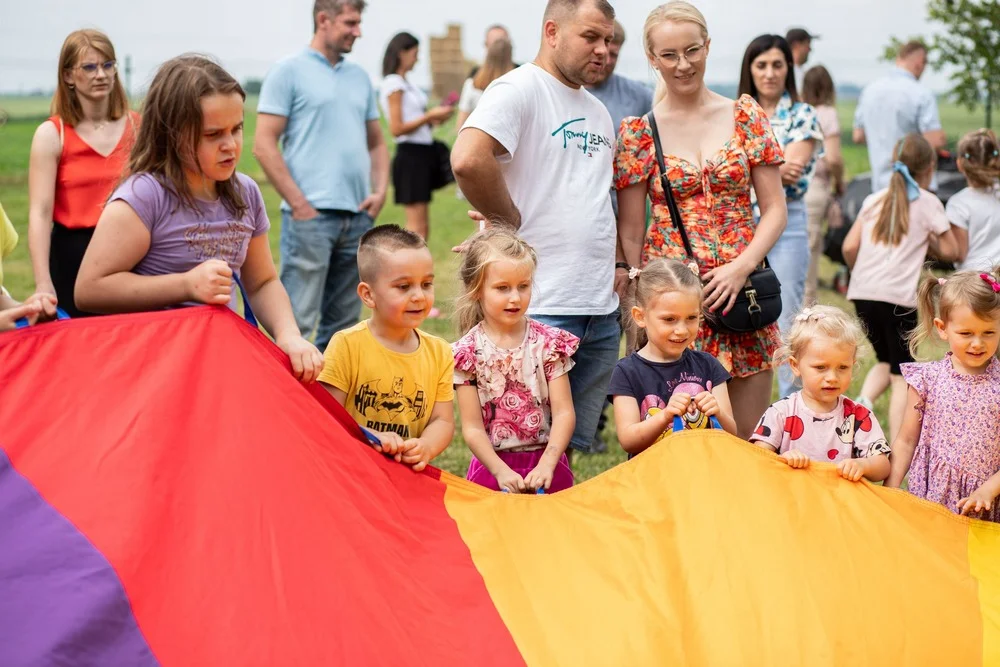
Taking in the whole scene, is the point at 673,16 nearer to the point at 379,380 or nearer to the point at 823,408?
the point at 823,408

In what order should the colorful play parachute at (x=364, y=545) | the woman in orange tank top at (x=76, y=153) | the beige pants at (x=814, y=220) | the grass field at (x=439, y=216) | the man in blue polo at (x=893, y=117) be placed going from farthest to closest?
1. the man in blue polo at (x=893, y=117)
2. the beige pants at (x=814, y=220)
3. the grass field at (x=439, y=216)
4. the woman in orange tank top at (x=76, y=153)
5. the colorful play parachute at (x=364, y=545)

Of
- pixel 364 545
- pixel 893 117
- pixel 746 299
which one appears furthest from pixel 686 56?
pixel 893 117

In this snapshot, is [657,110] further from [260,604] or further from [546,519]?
[260,604]

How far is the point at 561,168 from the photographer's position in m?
4.25

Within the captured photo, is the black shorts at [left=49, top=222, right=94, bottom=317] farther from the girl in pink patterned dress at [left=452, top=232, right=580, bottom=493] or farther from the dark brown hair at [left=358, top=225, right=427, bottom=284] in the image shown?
the girl in pink patterned dress at [left=452, top=232, right=580, bottom=493]

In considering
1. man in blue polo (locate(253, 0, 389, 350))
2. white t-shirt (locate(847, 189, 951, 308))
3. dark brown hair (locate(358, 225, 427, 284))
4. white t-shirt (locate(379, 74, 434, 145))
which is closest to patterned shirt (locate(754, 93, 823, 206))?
white t-shirt (locate(847, 189, 951, 308))

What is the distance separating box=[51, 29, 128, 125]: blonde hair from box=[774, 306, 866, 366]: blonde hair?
127 inches

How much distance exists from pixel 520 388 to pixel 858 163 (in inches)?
642

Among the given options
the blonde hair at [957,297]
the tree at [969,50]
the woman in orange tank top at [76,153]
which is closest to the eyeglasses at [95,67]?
the woman in orange tank top at [76,153]

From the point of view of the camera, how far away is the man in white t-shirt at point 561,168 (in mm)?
4109

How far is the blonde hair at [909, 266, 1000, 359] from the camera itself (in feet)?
12.4

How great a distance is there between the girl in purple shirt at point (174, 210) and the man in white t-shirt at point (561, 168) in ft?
3.07

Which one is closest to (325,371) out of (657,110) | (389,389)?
(389,389)

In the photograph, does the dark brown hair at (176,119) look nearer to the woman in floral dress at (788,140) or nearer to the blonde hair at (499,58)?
the woman in floral dress at (788,140)
